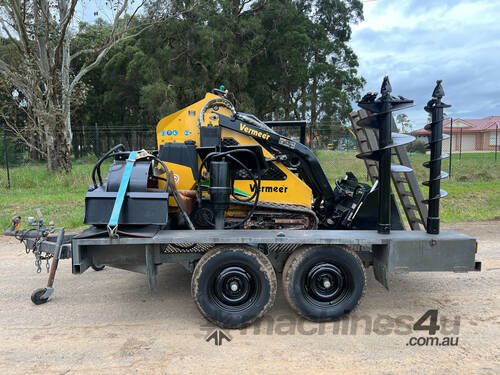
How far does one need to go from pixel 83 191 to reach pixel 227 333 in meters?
10.2

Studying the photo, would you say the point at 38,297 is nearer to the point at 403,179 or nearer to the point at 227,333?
the point at 227,333

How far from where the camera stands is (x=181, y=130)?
469 cm

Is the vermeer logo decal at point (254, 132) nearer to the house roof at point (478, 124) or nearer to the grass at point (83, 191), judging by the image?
the grass at point (83, 191)

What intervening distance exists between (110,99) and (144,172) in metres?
28.2

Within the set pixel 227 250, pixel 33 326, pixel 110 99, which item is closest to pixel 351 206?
pixel 227 250

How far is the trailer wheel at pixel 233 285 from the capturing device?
11.9ft

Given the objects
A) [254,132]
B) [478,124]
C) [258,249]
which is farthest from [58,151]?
[478,124]

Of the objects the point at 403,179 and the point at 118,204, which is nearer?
the point at 118,204

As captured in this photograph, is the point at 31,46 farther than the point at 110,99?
No

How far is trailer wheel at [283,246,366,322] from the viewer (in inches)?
146

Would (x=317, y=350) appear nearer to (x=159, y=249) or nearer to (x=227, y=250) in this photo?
(x=227, y=250)

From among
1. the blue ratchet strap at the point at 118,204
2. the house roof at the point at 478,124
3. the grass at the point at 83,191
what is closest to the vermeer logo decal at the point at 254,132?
the blue ratchet strap at the point at 118,204

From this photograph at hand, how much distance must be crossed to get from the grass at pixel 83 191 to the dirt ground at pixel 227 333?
13.4ft

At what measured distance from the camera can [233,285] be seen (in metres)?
3.66
